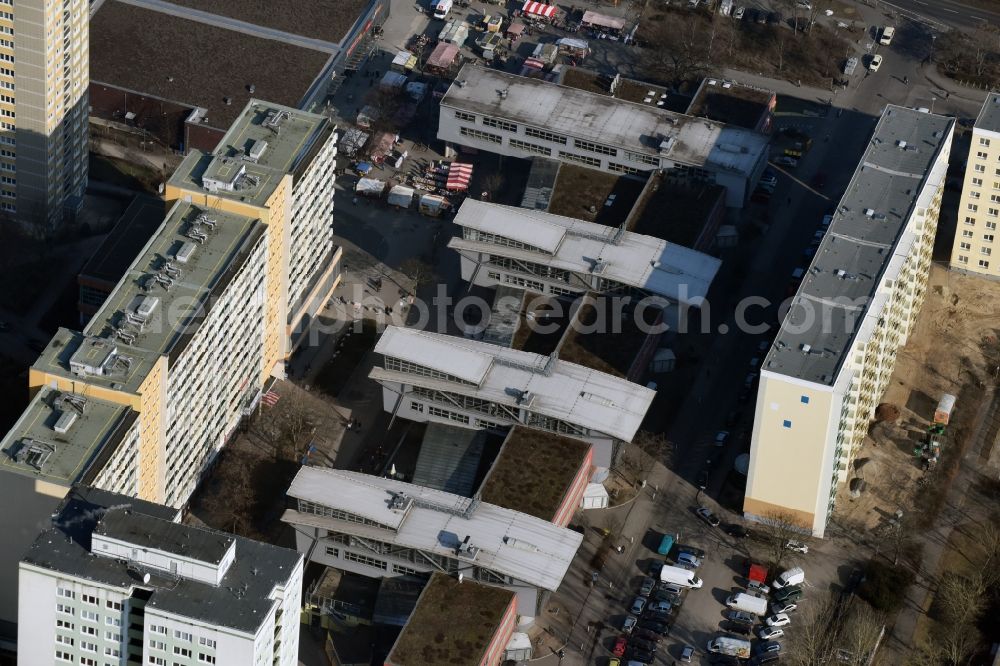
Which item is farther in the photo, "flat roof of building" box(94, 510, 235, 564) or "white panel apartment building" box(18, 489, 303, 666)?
"flat roof of building" box(94, 510, 235, 564)

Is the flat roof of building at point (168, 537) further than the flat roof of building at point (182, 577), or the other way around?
the flat roof of building at point (168, 537)

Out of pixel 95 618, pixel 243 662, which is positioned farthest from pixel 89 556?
pixel 243 662

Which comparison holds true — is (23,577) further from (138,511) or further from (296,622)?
(296,622)

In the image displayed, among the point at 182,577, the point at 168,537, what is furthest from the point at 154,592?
the point at 168,537
